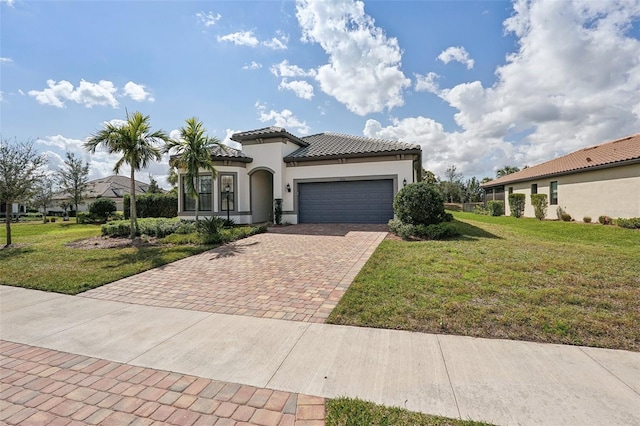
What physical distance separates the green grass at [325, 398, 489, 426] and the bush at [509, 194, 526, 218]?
79.7ft

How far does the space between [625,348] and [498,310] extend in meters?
1.32

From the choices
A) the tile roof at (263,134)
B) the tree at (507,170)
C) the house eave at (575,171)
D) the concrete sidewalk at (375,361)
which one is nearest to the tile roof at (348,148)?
the tile roof at (263,134)

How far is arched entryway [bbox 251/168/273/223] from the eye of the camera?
54.4ft

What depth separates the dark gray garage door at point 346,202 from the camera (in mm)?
14977

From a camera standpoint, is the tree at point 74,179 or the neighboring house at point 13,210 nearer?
the neighboring house at point 13,210

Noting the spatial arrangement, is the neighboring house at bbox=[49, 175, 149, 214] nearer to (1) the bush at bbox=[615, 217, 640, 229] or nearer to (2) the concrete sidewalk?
(2) the concrete sidewalk

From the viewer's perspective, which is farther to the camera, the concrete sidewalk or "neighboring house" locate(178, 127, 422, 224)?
"neighboring house" locate(178, 127, 422, 224)

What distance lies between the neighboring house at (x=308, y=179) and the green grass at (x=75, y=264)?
574 cm

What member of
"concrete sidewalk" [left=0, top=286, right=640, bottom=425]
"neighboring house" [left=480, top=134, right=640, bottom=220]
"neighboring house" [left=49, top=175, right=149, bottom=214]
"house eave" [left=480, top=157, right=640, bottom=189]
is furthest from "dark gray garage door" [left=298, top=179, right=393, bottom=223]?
"neighboring house" [left=49, top=175, right=149, bottom=214]

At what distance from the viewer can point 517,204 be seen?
2223cm

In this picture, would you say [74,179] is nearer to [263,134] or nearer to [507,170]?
[263,134]

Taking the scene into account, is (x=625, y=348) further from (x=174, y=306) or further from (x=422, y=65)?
(x=422, y=65)

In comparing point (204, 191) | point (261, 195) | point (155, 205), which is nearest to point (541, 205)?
point (261, 195)

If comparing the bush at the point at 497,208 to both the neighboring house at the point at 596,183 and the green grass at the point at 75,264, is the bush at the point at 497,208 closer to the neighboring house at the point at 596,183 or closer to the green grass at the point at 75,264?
the neighboring house at the point at 596,183
